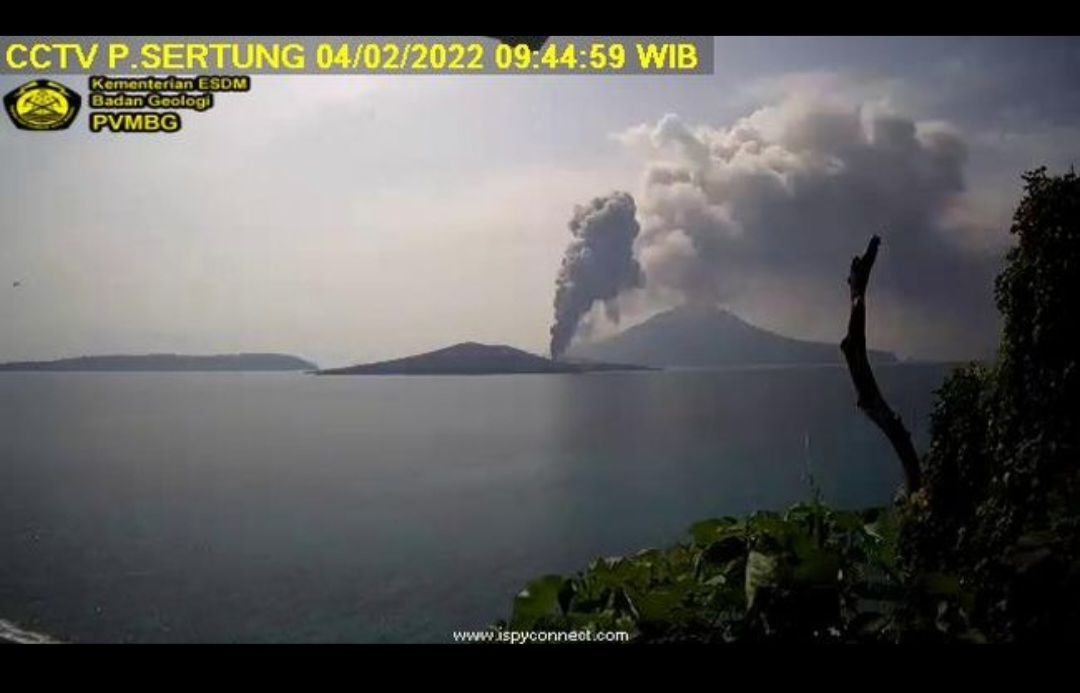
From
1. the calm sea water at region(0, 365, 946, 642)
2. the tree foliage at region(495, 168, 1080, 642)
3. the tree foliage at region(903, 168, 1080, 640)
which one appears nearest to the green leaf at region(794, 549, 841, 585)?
the tree foliage at region(495, 168, 1080, 642)

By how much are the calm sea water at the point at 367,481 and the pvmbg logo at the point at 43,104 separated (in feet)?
5.34

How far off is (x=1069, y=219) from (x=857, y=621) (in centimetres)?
134

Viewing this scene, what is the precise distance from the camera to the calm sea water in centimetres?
442

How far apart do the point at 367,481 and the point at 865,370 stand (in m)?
3.47

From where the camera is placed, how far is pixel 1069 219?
1976mm

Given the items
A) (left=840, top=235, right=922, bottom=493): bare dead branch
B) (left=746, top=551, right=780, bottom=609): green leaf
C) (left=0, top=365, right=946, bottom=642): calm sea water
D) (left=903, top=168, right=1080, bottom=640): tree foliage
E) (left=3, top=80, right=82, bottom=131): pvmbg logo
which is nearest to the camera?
(left=746, top=551, right=780, bottom=609): green leaf

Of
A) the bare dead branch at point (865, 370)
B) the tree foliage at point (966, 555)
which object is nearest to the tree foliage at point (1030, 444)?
the tree foliage at point (966, 555)

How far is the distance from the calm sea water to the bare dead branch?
1.58m

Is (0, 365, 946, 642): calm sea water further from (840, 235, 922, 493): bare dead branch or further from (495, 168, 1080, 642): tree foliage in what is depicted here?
(495, 168, 1080, 642): tree foliage

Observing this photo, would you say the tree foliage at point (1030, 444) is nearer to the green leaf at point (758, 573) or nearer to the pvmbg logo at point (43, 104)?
the green leaf at point (758, 573)

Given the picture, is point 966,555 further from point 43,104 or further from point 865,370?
point 43,104

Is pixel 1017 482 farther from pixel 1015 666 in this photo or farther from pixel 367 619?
pixel 367 619

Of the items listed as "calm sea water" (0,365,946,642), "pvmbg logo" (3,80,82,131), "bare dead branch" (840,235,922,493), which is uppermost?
"pvmbg logo" (3,80,82,131)

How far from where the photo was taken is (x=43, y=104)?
9.51ft
